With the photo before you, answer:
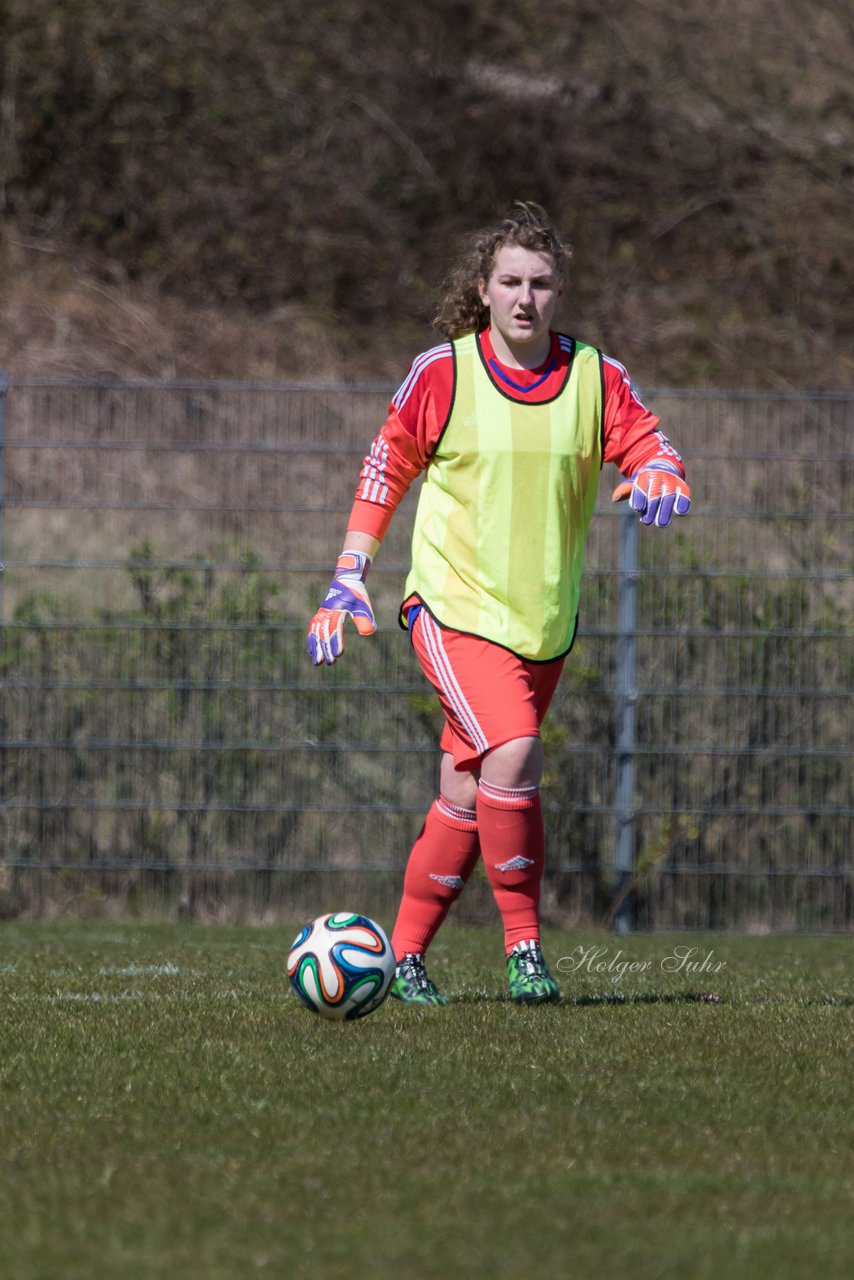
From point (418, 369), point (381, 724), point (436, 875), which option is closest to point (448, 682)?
point (436, 875)

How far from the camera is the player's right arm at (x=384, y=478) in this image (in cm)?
520

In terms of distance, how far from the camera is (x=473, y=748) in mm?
5207

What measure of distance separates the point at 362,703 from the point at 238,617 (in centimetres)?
71

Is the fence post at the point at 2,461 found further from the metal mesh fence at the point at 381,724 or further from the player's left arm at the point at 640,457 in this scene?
the player's left arm at the point at 640,457

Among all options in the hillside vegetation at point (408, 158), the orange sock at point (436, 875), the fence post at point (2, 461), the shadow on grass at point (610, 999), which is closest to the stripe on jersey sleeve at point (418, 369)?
the orange sock at point (436, 875)

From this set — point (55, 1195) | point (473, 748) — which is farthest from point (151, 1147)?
point (473, 748)

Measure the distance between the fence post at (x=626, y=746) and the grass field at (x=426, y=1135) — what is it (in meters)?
2.78

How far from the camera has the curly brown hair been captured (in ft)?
17.4

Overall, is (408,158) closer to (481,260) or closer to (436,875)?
(481,260)

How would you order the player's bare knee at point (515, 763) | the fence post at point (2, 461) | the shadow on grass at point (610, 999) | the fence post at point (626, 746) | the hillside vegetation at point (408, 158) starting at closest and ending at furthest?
the player's bare knee at point (515, 763)
the shadow on grass at point (610, 999)
the fence post at point (2, 461)
the fence post at point (626, 746)
the hillside vegetation at point (408, 158)

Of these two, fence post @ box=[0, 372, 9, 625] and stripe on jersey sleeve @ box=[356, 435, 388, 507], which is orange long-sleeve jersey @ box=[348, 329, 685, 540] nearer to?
stripe on jersey sleeve @ box=[356, 435, 388, 507]

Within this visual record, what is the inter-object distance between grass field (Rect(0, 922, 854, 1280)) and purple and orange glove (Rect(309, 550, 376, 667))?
1.00 m

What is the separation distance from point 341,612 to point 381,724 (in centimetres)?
345

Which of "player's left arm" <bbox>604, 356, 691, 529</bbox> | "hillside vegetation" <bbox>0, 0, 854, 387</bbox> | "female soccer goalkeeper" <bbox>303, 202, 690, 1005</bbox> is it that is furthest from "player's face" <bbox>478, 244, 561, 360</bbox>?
"hillside vegetation" <bbox>0, 0, 854, 387</bbox>
